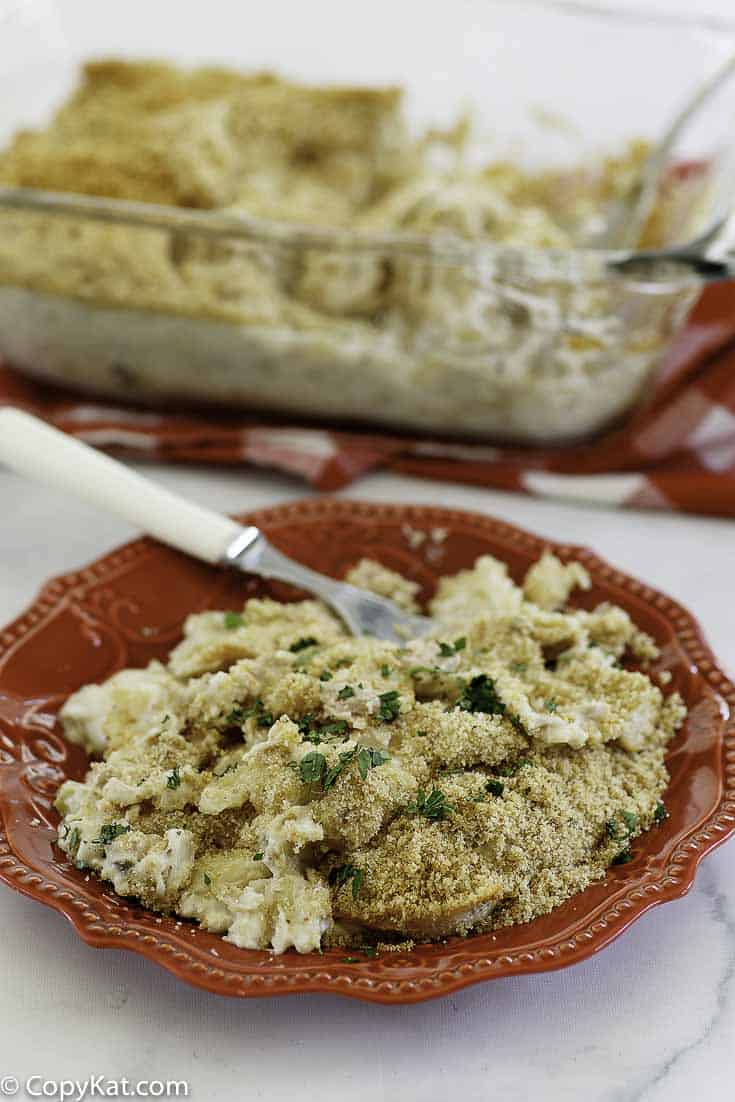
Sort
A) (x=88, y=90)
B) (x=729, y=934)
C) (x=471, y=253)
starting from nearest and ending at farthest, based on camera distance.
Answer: (x=729, y=934)
(x=471, y=253)
(x=88, y=90)

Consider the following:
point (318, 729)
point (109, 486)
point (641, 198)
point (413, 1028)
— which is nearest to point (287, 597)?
point (109, 486)

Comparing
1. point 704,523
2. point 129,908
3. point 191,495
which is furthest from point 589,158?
point 129,908

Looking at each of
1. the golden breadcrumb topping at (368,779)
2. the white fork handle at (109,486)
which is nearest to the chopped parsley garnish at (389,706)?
the golden breadcrumb topping at (368,779)

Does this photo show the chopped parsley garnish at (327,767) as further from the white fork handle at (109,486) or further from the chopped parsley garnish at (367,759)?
the white fork handle at (109,486)

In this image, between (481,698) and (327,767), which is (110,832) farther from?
(481,698)

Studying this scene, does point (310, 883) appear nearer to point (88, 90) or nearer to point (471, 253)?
point (471, 253)

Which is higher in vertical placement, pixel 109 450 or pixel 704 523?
pixel 704 523
